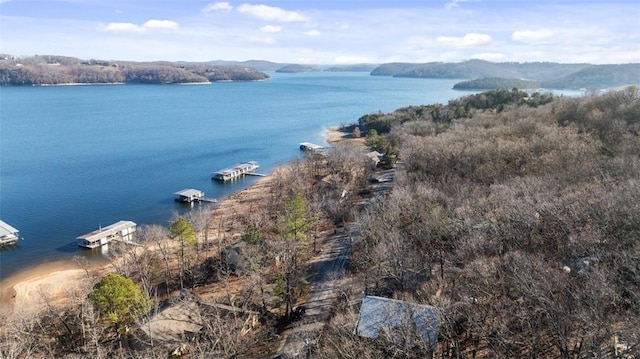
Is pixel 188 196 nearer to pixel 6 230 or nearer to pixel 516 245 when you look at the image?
pixel 6 230

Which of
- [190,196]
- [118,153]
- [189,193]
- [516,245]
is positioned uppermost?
[516,245]

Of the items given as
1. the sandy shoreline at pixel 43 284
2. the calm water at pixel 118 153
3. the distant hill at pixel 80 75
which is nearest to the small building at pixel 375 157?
the calm water at pixel 118 153

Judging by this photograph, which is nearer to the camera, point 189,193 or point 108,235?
point 108,235

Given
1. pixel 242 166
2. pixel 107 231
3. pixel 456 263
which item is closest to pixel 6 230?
pixel 107 231

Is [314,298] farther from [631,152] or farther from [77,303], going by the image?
[631,152]

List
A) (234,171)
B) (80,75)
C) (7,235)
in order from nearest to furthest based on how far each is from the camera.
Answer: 1. (7,235)
2. (234,171)
3. (80,75)

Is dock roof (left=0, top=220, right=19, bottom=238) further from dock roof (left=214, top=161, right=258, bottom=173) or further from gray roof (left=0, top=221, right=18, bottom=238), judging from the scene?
dock roof (left=214, top=161, right=258, bottom=173)

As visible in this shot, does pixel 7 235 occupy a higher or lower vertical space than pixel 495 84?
lower

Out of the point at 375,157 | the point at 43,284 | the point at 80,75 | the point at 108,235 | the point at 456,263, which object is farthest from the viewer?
the point at 80,75
